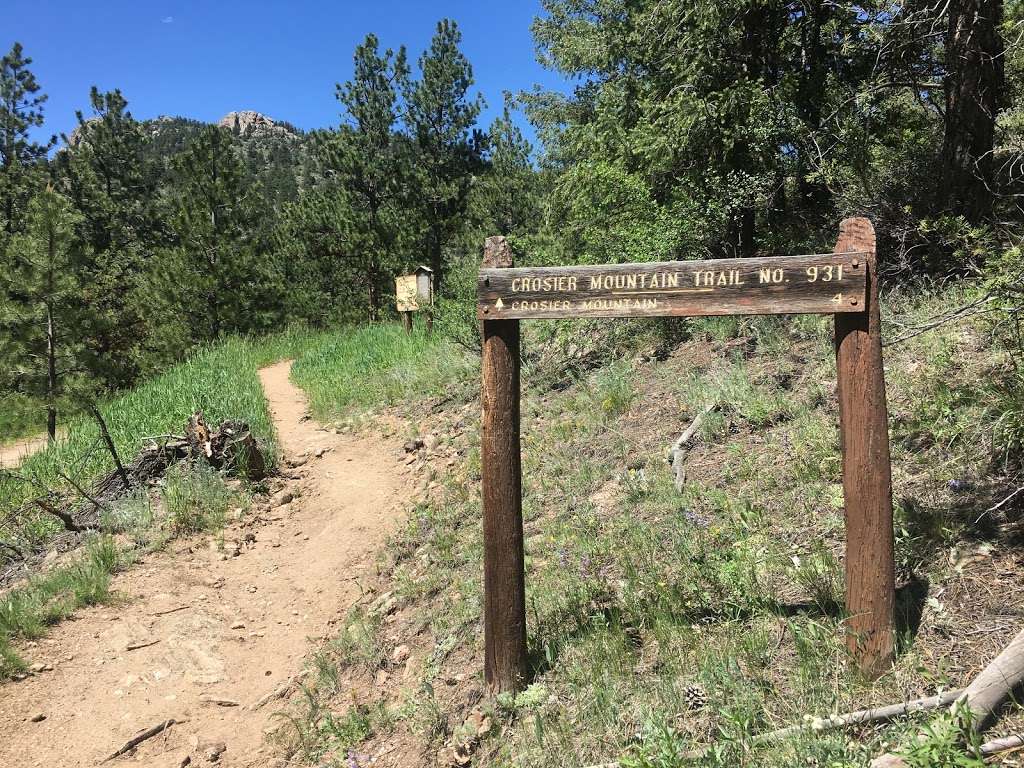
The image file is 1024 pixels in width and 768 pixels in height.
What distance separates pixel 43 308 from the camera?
7969 millimetres

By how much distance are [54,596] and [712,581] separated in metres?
4.78

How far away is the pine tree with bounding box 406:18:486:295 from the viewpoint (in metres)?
20.3

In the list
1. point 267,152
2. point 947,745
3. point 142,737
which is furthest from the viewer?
point 267,152

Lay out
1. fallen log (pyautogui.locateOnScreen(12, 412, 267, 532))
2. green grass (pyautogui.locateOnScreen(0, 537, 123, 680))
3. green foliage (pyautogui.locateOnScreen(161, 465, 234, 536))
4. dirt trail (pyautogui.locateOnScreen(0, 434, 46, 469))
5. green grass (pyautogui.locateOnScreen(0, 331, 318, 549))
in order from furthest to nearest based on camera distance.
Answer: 1. dirt trail (pyautogui.locateOnScreen(0, 434, 46, 469))
2. green grass (pyautogui.locateOnScreen(0, 331, 318, 549))
3. fallen log (pyautogui.locateOnScreen(12, 412, 267, 532))
4. green foliage (pyautogui.locateOnScreen(161, 465, 234, 536))
5. green grass (pyautogui.locateOnScreen(0, 537, 123, 680))

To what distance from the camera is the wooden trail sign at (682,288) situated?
2.50m

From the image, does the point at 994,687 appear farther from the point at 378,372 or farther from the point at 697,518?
the point at 378,372

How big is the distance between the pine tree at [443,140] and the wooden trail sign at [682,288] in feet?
58.9

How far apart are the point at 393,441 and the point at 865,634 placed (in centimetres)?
645

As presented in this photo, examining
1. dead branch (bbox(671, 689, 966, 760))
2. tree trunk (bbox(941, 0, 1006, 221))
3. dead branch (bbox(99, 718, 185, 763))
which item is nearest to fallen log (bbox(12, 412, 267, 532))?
dead branch (bbox(99, 718, 185, 763))

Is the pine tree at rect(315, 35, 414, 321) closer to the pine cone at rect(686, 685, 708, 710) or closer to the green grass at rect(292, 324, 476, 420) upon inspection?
the green grass at rect(292, 324, 476, 420)

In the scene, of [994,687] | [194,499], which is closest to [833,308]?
[994,687]

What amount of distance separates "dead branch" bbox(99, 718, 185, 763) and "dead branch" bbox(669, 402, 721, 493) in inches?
132

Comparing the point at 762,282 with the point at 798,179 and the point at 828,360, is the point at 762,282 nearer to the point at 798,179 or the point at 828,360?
the point at 828,360

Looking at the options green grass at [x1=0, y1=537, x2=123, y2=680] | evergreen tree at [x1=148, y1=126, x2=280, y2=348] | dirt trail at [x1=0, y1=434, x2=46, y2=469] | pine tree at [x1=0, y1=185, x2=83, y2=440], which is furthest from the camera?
evergreen tree at [x1=148, y1=126, x2=280, y2=348]
